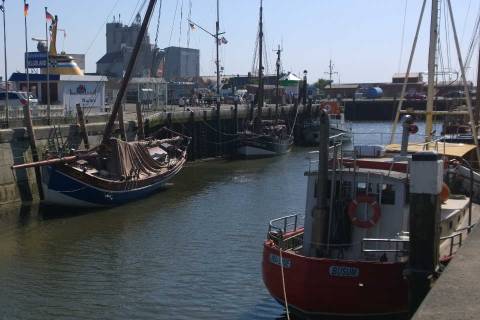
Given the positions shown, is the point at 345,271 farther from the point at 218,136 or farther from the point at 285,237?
the point at 218,136

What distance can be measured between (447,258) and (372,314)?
6.39 feet

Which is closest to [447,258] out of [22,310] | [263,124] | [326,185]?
[326,185]

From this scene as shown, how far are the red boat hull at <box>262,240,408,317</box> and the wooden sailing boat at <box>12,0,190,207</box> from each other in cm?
1647

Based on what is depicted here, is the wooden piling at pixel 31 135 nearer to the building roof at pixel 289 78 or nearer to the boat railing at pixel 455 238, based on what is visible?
the boat railing at pixel 455 238

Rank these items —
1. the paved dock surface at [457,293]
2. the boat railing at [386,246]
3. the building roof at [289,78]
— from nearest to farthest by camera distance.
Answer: the paved dock surface at [457,293], the boat railing at [386,246], the building roof at [289,78]

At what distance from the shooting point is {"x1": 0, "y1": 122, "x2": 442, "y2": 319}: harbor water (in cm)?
1691

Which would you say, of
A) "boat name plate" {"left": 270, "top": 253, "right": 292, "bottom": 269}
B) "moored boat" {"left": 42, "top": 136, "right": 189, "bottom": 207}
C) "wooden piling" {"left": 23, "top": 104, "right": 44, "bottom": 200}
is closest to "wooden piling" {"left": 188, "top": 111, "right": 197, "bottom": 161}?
"moored boat" {"left": 42, "top": 136, "right": 189, "bottom": 207}

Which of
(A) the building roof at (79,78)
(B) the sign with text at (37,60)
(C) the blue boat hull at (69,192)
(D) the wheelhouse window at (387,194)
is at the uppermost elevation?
(B) the sign with text at (37,60)

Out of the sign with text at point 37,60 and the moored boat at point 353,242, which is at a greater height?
the sign with text at point 37,60

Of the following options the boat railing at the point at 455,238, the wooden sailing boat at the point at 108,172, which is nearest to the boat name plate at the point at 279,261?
the boat railing at the point at 455,238

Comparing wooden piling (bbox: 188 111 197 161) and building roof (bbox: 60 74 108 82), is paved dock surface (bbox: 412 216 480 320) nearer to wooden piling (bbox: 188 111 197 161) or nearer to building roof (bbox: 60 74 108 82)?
building roof (bbox: 60 74 108 82)

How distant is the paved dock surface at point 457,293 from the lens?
9922mm

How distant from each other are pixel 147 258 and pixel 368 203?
878 centimetres

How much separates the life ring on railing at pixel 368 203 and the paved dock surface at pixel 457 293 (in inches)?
93.5
